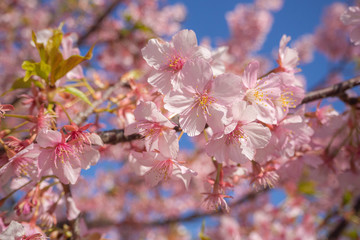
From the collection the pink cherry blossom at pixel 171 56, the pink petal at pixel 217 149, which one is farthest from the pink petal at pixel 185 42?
the pink petal at pixel 217 149

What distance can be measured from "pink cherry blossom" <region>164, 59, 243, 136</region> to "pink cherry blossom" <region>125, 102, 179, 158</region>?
0.06 metres

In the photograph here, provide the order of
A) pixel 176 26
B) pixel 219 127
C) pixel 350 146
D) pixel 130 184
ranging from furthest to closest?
pixel 176 26 < pixel 130 184 < pixel 350 146 < pixel 219 127

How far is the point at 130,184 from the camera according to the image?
7336mm

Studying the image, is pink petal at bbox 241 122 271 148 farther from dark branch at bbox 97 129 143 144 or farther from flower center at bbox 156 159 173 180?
dark branch at bbox 97 129 143 144

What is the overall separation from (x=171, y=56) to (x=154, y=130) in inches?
15.2

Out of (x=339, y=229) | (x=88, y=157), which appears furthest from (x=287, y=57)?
(x=339, y=229)

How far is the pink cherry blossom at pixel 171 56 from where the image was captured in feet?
4.14

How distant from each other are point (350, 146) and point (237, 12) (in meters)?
7.52

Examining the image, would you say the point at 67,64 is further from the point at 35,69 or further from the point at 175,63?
the point at 175,63

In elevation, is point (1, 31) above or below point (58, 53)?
above

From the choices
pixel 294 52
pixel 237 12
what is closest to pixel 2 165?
pixel 294 52

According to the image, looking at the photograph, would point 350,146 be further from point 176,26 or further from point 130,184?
point 176,26

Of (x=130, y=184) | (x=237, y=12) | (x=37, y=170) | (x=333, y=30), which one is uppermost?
(x=237, y=12)

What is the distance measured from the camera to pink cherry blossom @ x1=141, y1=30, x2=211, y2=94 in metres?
1.26
